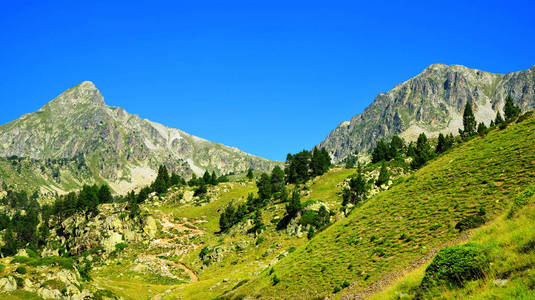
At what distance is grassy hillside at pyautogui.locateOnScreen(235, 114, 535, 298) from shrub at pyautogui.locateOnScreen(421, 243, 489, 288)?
44.7 feet

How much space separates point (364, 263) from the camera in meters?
33.7

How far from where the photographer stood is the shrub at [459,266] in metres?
14.7

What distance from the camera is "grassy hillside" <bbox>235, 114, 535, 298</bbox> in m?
31.4

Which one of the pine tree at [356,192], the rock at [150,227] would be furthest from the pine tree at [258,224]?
the rock at [150,227]

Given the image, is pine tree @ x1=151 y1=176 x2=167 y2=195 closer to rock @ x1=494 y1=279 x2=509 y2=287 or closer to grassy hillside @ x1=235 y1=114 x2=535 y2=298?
grassy hillside @ x1=235 y1=114 x2=535 y2=298

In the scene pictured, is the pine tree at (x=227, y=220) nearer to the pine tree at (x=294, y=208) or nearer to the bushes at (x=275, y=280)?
the pine tree at (x=294, y=208)

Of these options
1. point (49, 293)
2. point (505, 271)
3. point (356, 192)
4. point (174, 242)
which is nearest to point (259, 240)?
point (356, 192)

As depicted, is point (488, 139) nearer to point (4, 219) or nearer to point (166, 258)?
point (166, 258)

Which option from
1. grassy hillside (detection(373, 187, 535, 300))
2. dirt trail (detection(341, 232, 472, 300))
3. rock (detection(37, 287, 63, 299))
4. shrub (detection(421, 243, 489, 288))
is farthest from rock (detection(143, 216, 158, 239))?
shrub (detection(421, 243, 489, 288))

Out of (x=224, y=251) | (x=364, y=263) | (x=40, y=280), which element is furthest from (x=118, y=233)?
(x=364, y=263)

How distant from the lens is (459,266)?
14.9 m

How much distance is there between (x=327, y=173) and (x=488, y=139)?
2916 inches

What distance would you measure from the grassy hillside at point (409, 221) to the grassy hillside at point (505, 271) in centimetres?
1142

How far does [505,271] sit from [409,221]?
24.9m
